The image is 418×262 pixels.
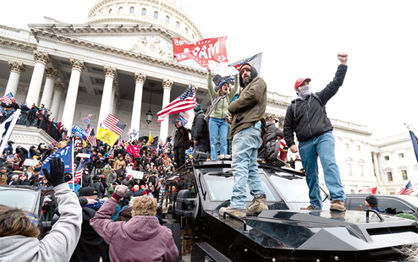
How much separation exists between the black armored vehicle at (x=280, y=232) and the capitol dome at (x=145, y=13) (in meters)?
44.4

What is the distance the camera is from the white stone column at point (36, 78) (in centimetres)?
2167

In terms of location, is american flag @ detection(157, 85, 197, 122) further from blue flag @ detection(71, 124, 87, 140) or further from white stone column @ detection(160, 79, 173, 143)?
white stone column @ detection(160, 79, 173, 143)

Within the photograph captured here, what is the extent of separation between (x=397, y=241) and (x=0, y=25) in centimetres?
3665

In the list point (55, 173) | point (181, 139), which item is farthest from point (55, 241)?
point (181, 139)

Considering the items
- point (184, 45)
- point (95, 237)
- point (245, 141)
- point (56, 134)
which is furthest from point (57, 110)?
point (245, 141)

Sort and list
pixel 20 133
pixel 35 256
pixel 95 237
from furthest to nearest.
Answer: pixel 20 133 < pixel 95 237 < pixel 35 256

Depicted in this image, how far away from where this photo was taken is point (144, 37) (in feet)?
93.9

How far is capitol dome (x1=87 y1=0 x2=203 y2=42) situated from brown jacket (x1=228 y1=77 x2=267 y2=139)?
4383 cm

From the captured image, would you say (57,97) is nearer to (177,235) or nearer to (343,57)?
(177,235)

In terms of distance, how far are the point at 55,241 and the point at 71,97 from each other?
81.1 ft

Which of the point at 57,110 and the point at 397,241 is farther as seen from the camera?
the point at 57,110

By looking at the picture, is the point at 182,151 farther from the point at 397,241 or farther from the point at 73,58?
the point at 73,58

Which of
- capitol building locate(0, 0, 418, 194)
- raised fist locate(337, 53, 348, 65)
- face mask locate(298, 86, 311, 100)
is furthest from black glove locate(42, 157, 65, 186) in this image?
capitol building locate(0, 0, 418, 194)

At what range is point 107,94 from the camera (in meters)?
24.5
